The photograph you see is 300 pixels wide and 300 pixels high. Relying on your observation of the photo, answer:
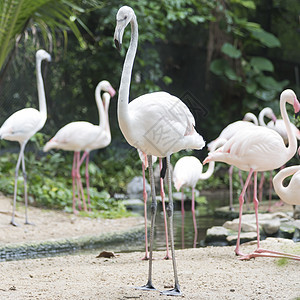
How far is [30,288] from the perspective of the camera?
A: 3330 millimetres

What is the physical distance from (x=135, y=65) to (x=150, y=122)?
7703 millimetres

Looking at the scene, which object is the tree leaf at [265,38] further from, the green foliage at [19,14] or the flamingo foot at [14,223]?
the flamingo foot at [14,223]

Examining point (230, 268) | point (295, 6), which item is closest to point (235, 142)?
point (230, 268)

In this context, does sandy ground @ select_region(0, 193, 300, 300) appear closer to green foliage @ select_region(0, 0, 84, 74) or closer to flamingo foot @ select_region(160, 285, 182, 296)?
flamingo foot @ select_region(160, 285, 182, 296)

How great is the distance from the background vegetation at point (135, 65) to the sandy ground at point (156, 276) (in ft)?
6.45

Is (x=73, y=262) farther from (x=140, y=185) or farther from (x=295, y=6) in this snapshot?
(x=295, y=6)

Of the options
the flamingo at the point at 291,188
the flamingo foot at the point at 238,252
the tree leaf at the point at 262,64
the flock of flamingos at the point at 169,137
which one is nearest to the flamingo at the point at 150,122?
the flock of flamingos at the point at 169,137

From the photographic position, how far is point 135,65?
35.7 ft

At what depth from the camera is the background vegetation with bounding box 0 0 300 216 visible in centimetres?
762

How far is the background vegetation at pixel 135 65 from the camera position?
762 cm

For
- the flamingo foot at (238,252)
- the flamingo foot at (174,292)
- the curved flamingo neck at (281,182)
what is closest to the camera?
the flamingo foot at (174,292)

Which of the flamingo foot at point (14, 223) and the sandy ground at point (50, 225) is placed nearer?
the sandy ground at point (50, 225)

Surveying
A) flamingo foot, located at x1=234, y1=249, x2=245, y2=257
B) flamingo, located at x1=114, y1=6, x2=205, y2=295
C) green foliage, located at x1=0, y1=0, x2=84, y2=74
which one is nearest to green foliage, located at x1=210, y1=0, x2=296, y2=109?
green foliage, located at x1=0, y1=0, x2=84, y2=74

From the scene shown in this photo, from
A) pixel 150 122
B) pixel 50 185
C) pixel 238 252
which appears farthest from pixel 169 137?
pixel 50 185
